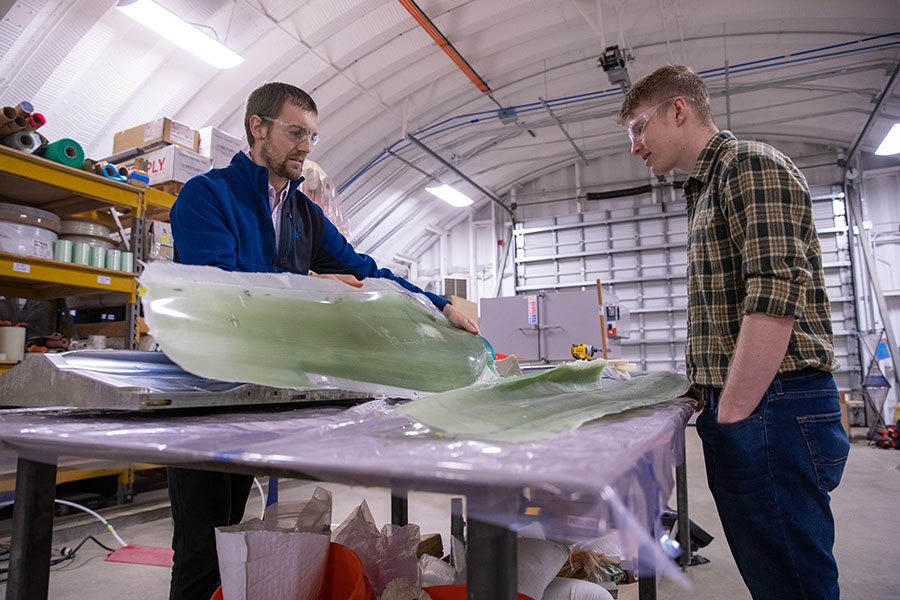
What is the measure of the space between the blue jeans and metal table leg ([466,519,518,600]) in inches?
33.6

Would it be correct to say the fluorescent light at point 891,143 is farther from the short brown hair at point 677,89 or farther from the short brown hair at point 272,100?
the short brown hair at point 272,100

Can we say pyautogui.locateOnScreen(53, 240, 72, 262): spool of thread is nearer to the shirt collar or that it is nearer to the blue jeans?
the shirt collar

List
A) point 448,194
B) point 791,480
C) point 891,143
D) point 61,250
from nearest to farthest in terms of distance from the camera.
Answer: point 791,480 → point 61,250 → point 891,143 → point 448,194

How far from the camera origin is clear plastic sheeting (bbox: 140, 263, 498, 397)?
29.9 inches

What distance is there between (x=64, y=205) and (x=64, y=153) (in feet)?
1.61

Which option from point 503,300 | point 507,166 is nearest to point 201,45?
point 503,300

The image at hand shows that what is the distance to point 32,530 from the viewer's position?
2.61ft

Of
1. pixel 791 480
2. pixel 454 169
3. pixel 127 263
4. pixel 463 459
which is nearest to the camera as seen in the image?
pixel 463 459

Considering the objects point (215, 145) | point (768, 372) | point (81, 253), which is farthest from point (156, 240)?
point (768, 372)

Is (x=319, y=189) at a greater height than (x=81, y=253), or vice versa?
(x=319, y=189)

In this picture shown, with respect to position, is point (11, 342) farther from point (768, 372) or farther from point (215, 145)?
point (768, 372)

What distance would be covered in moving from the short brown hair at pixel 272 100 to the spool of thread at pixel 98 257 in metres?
2.30

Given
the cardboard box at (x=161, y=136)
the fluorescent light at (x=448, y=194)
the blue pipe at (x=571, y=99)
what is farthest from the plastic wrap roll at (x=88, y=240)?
the fluorescent light at (x=448, y=194)

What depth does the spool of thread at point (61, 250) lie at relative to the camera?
292cm
